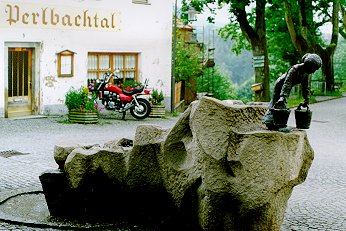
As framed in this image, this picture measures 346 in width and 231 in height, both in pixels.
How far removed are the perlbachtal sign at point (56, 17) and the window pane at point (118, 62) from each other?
0.97m

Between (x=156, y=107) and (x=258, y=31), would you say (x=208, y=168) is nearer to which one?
(x=156, y=107)

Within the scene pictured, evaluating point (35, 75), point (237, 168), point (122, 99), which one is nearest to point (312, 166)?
point (237, 168)

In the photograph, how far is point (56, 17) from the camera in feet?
70.3

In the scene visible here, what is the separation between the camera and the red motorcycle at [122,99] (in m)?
21.4

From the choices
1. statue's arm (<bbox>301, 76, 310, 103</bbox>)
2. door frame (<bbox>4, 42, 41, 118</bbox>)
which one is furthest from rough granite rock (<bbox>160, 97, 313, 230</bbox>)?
door frame (<bbox>4, 42, 41, 118</bbox>)

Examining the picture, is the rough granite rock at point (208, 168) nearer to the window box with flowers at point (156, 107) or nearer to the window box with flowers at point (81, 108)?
the window box with flowers at point (81, 108)

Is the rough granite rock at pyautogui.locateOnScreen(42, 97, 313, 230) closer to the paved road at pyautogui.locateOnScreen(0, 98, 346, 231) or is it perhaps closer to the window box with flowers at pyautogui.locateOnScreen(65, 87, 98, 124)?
the paved road at pyautogui.locateOnScreen(0, 98, 346, 231)

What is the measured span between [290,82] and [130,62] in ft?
53.3

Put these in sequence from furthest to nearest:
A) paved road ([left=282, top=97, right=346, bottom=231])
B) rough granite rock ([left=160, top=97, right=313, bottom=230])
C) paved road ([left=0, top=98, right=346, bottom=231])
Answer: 1. paved road ([left=0, top=98, right=346, bottom=231])
2. paved road ([left=282, top=97, right=346, bottom=231])
3. rough granite rock ([left=160, top=97, right=313, bottom=230])

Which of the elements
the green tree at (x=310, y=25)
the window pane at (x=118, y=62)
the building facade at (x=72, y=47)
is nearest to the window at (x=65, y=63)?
the building facade at (x=72, y=47)

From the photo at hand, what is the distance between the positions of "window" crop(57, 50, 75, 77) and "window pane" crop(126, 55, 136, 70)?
2.68 m

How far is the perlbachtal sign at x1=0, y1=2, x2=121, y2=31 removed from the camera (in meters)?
20.1

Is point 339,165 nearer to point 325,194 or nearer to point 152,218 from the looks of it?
point 325,194

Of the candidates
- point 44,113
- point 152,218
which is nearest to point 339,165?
point 152,218
